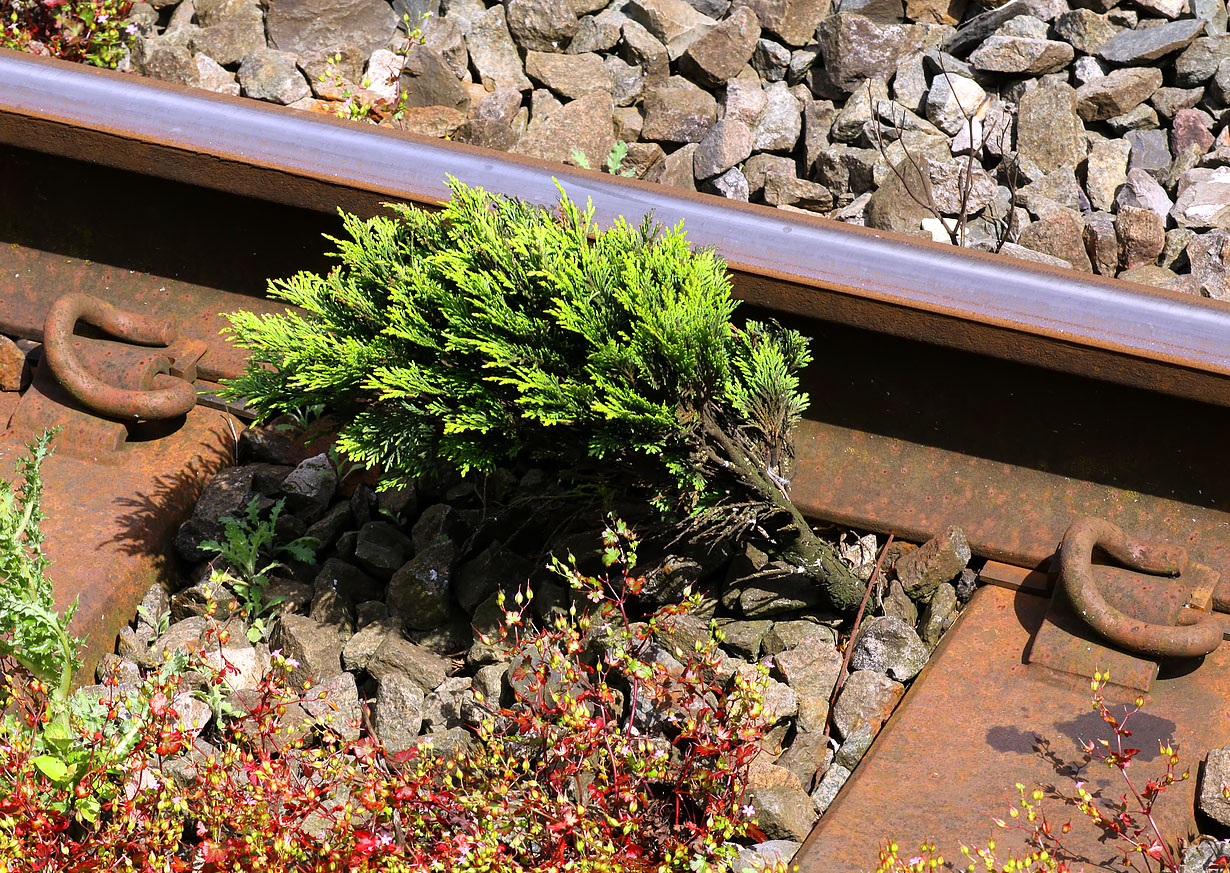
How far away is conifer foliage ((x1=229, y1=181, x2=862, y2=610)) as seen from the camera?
2.89m

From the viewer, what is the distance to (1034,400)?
3.38m

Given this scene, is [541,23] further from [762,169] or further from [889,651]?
[889,651]

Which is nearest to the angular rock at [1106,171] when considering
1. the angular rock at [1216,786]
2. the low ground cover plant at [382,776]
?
the angular rock at [1216,786]

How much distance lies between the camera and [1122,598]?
313 cm

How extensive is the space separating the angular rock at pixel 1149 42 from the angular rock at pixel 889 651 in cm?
253

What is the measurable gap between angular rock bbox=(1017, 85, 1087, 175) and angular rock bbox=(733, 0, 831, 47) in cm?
88

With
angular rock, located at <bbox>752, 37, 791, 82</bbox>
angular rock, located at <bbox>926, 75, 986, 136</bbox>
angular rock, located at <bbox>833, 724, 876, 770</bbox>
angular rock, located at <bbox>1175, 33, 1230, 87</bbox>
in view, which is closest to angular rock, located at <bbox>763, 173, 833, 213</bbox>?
angular rock, located at <bbox>926, 75, 986, 136</bbox>

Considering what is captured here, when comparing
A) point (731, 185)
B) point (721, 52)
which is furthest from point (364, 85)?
point (731, 185)

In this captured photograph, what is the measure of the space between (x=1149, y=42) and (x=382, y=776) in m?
3.65

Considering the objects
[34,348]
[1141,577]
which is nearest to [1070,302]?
[1141,577]

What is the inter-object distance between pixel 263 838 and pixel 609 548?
1.00 m

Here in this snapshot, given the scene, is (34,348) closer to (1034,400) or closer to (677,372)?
(677,372)

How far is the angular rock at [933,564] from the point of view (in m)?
3.31

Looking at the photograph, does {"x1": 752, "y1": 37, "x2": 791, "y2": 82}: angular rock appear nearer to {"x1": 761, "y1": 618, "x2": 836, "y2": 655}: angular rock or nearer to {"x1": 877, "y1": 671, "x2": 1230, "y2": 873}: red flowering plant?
{"x1": 761, "y1": 618, "x2": 836, "y2": 655}: angular rock
